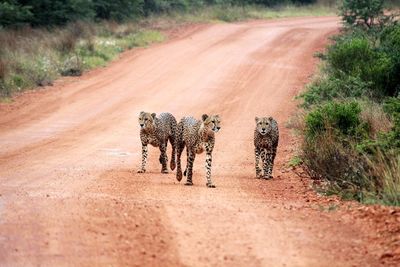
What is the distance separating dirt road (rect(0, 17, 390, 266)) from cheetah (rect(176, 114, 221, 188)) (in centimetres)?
28

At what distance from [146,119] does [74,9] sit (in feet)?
67.9

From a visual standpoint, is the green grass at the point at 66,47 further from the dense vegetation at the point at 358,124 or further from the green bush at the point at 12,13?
the dense vegetation at the point at 358,124

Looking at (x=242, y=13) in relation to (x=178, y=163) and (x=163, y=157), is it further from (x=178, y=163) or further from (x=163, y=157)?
(x=178, y=163)

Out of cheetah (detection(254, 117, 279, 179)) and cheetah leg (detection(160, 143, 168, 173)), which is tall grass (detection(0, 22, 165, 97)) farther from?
cheetah (detection(254, 117, 279, 179))

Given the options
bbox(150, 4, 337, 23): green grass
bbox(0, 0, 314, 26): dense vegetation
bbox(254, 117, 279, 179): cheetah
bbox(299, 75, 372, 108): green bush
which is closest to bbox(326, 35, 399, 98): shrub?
bbox(299, 75, 372, 108): green bush

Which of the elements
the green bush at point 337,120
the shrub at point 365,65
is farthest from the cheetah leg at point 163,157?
the shrub at point 365,65

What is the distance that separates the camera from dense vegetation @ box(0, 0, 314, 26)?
1192 inches

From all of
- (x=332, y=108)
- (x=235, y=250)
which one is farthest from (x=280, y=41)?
(x=235, y=250)

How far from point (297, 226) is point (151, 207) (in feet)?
6.49

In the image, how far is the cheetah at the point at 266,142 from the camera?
541 inches

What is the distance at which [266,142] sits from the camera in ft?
45.7

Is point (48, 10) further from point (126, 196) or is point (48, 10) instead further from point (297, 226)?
point (297, 226)

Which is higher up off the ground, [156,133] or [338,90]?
[156,133]

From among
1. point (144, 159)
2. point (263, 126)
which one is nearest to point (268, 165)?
point (263, 126)
